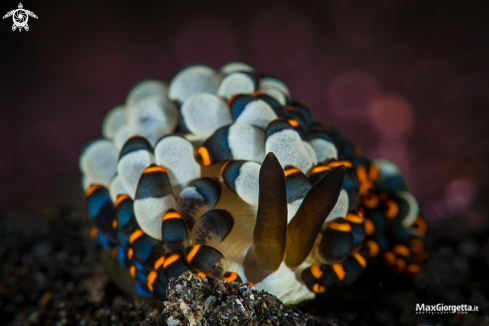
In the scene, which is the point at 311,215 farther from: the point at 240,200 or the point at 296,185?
the point at 240,200

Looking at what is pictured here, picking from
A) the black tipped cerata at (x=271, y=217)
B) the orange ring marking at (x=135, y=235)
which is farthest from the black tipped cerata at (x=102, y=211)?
the black tipped cerata at (x=271, y=217)

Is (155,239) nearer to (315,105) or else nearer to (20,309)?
(20,309)

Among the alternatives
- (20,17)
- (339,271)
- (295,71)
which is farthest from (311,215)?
(20,17)

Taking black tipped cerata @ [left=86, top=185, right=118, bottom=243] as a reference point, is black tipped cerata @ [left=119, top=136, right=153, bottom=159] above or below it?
above

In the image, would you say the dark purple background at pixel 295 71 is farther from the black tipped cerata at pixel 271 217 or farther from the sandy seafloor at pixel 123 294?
the black tipped cerata at pixel 271 217

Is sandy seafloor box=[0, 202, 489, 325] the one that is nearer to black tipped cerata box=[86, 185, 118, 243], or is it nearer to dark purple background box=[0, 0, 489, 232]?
black tipped cerata box=[86, 185, 118, 243]

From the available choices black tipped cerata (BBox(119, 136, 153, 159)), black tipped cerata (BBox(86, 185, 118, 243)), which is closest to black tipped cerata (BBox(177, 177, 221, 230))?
black tipped cerata (BBox(119, 136, 153, 159))

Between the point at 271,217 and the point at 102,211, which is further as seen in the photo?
the point at 102,211
